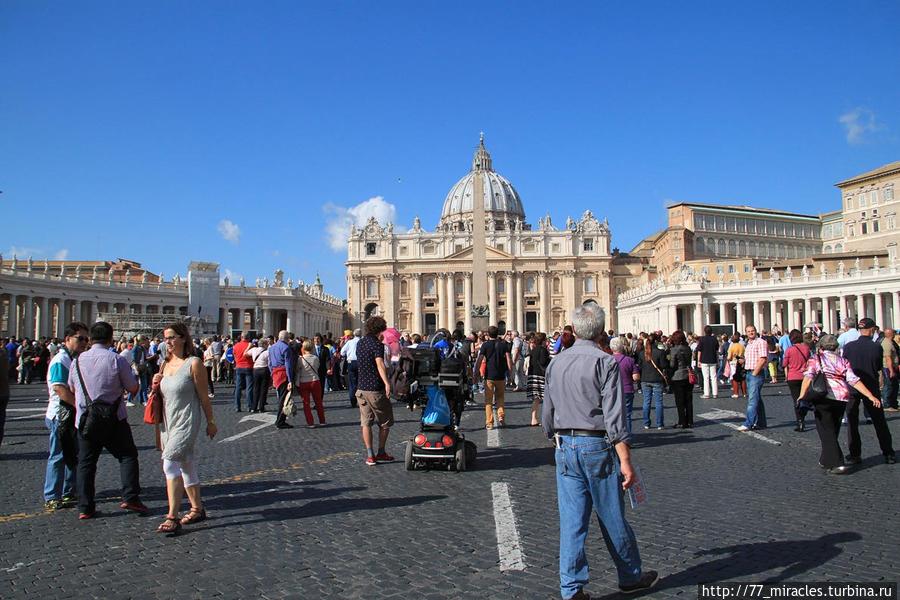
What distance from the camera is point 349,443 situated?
9.95m

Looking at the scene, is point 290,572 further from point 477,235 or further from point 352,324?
point 352,324

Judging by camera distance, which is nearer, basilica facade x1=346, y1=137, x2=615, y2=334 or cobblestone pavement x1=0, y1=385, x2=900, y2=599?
cobblestone pavement x1=0, y1=385, x2=900, y2=599

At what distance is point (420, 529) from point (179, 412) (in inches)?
82.9

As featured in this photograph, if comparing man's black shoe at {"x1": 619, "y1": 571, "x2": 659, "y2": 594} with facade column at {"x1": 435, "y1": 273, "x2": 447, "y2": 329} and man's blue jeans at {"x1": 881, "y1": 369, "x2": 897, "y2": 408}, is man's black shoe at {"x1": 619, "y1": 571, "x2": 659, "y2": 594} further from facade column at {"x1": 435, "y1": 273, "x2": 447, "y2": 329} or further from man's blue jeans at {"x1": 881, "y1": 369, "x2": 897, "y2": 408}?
facade column at {"x1": 435, "y1": 273, "x2": 447, "y2": 329}

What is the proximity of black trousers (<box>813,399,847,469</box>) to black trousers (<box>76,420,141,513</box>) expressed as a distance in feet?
22.4

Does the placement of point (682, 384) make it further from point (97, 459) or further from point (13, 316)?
point (13, 316)

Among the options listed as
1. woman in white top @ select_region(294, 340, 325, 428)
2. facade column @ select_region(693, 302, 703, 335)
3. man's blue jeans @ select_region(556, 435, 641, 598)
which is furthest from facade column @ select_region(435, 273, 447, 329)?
man's blue jeans @ select_region(556, 435, 641, 598)

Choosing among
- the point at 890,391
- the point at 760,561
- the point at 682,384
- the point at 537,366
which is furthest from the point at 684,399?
the point at 760,561

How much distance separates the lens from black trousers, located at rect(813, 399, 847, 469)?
24.2 ft

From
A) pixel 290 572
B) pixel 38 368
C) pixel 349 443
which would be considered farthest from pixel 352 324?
pixel 290 572

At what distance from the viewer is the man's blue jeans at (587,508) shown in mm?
3744

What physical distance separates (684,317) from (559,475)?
57781 mm

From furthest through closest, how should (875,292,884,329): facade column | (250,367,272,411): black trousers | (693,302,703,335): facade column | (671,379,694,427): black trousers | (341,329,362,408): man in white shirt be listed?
(693,302,703,335): facade column < (875,292,884,329): facade column < (341,329,362,408): man in white shirt < (250,367,272,411): black trousers < (671,379,694,427): black trousers

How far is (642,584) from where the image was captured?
392cm
